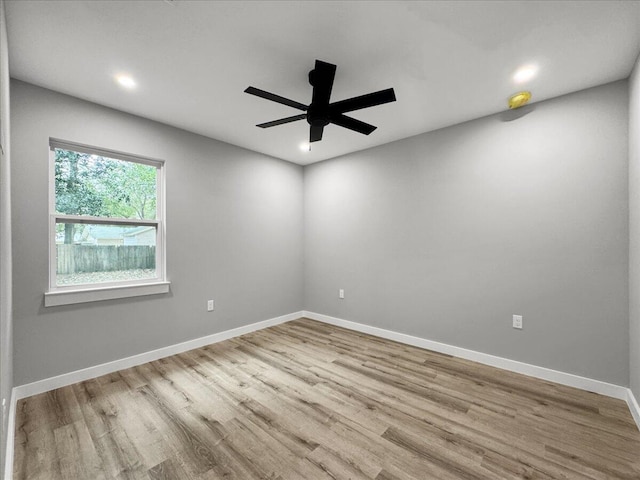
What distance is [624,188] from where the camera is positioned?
2.24m

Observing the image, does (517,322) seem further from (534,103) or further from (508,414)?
(534,103)

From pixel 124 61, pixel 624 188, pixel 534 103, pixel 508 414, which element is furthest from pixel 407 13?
pixel 508 414

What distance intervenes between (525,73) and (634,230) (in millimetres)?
1444

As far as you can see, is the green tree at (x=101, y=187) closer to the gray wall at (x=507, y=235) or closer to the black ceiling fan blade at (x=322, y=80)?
the black ceiling fan blade at (x=322, y=80)

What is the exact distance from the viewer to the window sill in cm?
235

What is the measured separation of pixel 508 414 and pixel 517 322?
97 cm

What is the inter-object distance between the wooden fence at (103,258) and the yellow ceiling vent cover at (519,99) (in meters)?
3.86

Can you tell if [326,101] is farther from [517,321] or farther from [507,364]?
[507,364]

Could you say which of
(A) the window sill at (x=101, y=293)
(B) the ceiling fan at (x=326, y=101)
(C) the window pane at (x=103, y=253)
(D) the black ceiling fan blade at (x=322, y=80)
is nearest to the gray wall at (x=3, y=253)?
(A) the window sill at (x=101, y=293)

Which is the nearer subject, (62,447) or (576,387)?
(62,447)

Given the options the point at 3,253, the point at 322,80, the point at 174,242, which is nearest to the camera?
the point at 3,253

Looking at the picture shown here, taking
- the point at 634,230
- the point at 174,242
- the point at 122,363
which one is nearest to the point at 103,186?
the point at 174,242

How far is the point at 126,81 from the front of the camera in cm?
227

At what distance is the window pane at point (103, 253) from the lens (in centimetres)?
251
